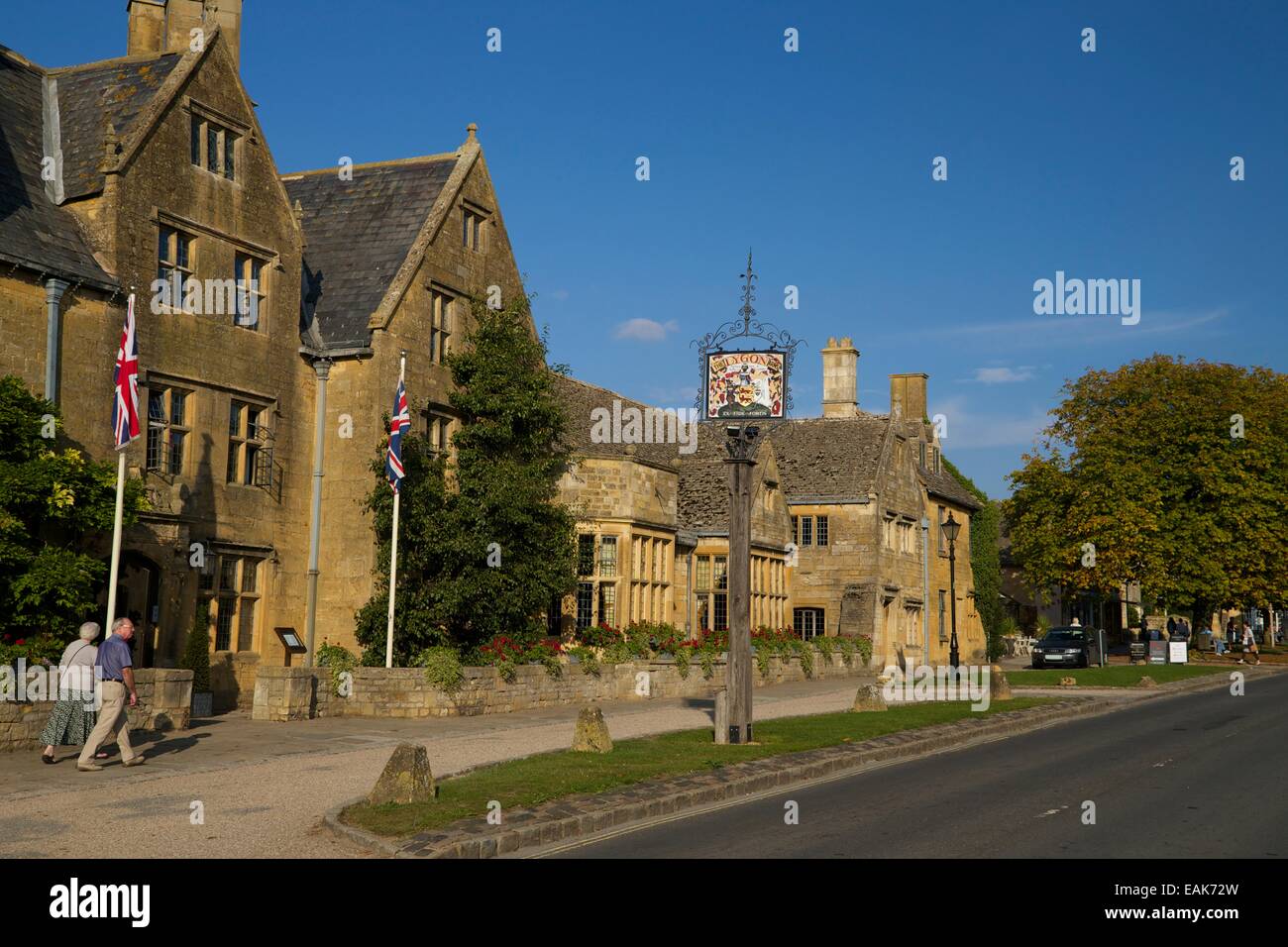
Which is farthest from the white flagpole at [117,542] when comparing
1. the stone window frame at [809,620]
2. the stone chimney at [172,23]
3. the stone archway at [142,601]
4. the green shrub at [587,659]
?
the stone window frame at [809,620]

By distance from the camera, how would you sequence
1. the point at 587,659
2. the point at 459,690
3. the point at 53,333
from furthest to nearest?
the point at 587,659 < the point at 459,690 < the point at 53,333

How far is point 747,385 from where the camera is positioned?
18.9 m

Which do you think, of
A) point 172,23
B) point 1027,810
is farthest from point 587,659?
point 172,23

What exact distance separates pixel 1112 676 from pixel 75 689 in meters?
32.0

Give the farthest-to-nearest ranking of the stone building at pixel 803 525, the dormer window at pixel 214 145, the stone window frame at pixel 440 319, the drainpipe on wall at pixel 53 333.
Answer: the stone building at pixel 803 525 < the stone window frame at pixel 440 319 < the dormer window at pixel 214 145 < the drainpipe on wall at pixel 53 333

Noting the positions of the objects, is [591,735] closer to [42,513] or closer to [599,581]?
[42,513]

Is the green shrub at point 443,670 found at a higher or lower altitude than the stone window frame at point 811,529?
lower

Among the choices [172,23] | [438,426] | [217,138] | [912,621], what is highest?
[172,23]

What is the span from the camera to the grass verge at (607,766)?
38.0 feet

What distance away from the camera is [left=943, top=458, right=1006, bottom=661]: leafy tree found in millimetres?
60469

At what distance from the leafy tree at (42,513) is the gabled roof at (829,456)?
99.5 ft

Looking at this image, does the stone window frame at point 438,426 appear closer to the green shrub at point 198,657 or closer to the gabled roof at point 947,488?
the green shrub at point 198,657

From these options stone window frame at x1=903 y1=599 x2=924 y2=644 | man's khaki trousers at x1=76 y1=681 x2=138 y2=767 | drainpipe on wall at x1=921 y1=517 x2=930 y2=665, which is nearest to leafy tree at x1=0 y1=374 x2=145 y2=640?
man's khaki trousers at x1=76 y1=681 x2=138 y2=767
